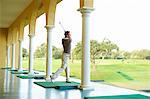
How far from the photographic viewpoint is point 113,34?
1978 cm

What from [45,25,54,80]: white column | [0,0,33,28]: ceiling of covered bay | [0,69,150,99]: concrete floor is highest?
[0,0,33,28]: ceiling of covered bay

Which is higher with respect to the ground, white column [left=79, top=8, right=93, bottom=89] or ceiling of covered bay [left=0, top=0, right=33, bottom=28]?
ceiling of covered bay [left=0, top=0, right=33, bottom=28]

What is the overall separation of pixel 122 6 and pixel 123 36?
2.77 metres

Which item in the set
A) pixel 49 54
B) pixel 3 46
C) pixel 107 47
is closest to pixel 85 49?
pixel 49 54

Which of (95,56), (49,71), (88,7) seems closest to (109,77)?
(95,56)

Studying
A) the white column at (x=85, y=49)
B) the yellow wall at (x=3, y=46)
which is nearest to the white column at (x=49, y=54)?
the white column at (x=85, y=49)

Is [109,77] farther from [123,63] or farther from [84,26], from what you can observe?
[84,26]

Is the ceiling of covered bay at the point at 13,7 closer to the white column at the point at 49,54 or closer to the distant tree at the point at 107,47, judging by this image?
the white column at the point at 49,54

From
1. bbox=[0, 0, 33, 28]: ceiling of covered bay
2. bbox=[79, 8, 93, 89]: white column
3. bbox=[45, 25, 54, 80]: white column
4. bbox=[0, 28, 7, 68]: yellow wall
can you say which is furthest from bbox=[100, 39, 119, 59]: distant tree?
bbox=[0, 28, 7, 68]: yellow wall

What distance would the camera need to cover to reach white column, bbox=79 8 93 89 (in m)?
8.35

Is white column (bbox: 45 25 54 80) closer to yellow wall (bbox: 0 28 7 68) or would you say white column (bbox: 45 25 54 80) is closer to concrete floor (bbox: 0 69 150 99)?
concrete floor (bbox: 0 69 150 99)

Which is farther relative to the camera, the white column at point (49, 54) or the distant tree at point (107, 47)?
the distant tree at point (107, 47)

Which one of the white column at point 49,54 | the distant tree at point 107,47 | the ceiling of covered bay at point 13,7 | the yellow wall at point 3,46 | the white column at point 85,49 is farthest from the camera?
the yellow wall at point 3,46

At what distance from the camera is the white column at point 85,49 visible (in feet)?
27.4
